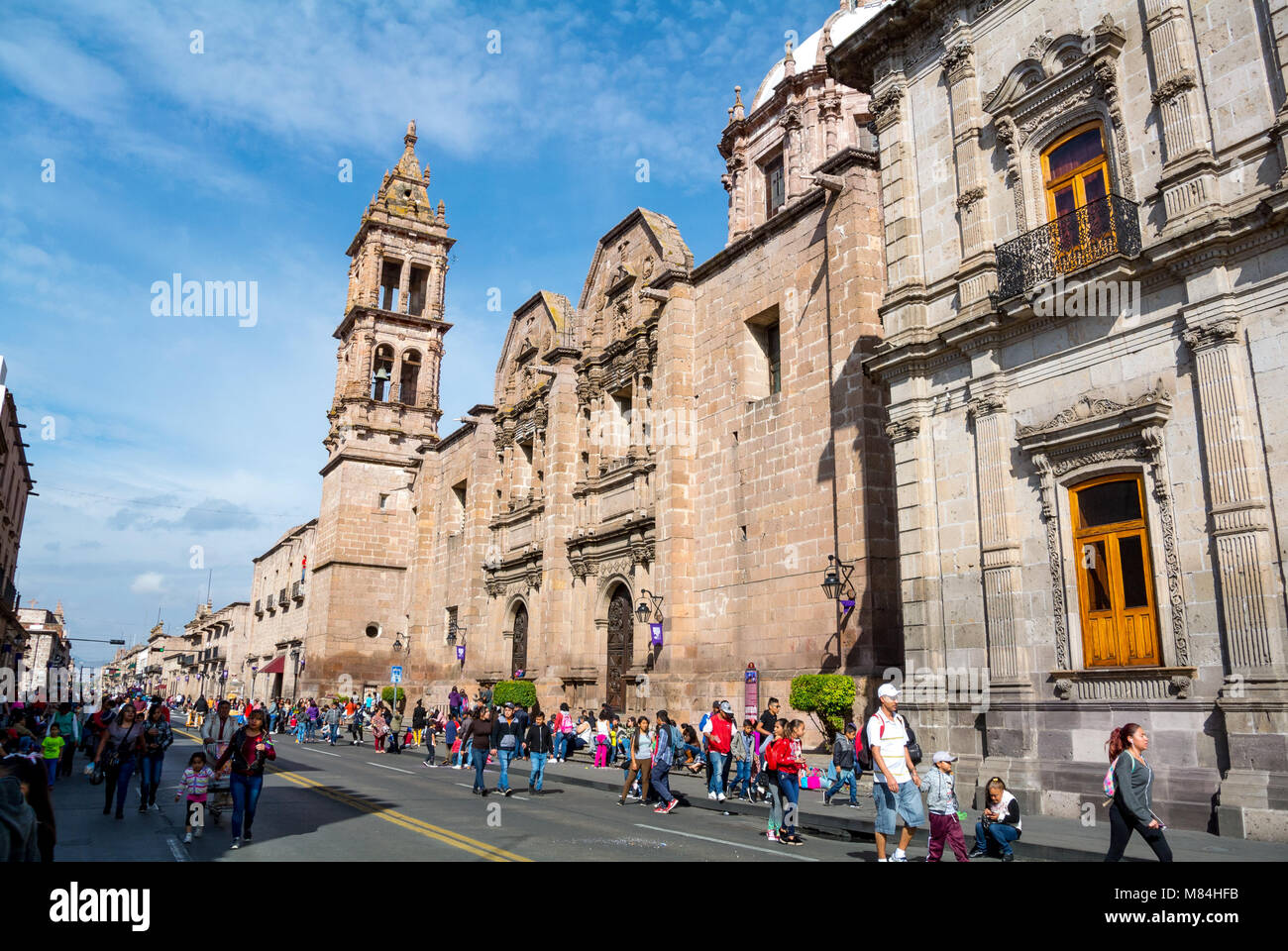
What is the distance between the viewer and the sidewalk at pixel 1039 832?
9.75m

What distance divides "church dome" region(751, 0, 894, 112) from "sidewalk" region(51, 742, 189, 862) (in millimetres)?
36373

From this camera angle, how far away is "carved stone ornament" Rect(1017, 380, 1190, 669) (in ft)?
40.0

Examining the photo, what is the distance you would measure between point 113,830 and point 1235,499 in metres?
14.8

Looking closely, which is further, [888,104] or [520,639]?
[520,639]

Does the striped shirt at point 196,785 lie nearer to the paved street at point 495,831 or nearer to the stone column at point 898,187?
the paved street at point 495,831

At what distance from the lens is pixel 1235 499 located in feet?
37.3

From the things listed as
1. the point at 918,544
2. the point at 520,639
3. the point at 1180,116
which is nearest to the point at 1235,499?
the point at 918,544

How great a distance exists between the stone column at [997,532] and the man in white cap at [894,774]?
5462mm

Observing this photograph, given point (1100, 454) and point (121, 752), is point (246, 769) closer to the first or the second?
point (121, 752)

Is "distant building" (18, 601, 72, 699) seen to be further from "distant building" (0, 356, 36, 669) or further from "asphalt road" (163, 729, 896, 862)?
"asphalt road" (163, 729, 896, 862)

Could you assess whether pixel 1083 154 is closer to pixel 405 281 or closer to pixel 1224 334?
pixel 1224 334

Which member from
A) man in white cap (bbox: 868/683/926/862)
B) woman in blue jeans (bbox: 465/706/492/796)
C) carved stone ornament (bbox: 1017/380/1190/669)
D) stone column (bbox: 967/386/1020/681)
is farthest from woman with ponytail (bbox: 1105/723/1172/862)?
woman in blue jeans (bbox: 465/706/492/796)

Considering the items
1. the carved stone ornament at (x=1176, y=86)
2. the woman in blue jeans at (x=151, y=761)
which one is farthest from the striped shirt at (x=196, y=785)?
the carved stone ornament at (x=1176, y=86)
